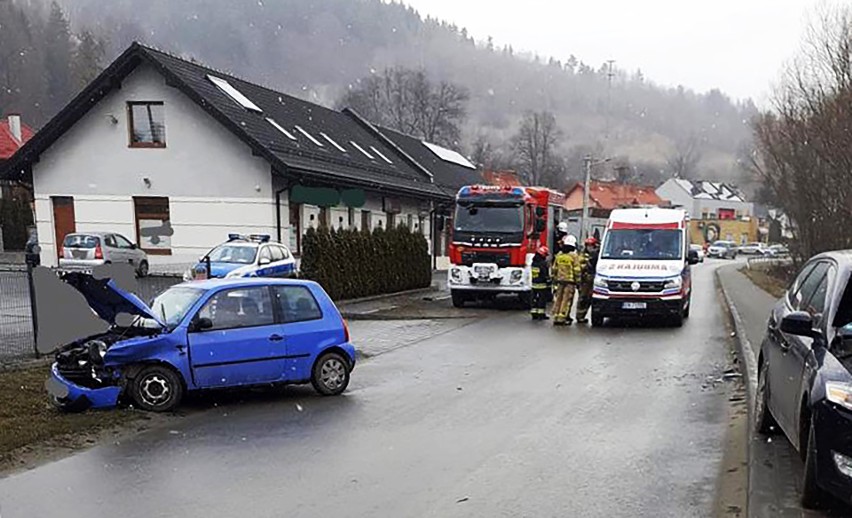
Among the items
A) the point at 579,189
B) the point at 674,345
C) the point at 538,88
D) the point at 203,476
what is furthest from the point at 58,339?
the point at 538,88

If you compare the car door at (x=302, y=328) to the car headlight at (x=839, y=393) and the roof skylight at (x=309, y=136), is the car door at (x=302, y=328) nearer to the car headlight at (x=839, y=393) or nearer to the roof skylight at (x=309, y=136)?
the car headlight at (x=839, y=393)

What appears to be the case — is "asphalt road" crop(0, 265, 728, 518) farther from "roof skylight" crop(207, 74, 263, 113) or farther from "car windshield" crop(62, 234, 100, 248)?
"roof skylight" crop(207, 74, 263, 113)

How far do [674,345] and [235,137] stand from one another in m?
16.2

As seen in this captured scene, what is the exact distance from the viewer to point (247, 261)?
64.9ft

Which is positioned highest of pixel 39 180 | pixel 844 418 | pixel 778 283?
pixel 39 180

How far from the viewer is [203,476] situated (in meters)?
6.58

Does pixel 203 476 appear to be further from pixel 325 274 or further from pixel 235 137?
pixel 235 137

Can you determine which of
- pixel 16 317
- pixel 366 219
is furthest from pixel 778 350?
pixel 366 219

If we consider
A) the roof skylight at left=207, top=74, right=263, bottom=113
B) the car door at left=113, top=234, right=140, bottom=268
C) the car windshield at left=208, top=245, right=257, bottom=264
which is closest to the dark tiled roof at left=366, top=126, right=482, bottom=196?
the roof skylight at left=207, top=74, right=263, bottom=113

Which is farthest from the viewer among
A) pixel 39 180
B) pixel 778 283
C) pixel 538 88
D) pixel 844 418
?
pixel 538 88

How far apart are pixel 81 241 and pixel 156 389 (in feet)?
56.0

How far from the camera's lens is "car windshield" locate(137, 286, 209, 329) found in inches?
360

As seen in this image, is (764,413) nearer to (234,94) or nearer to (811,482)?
(811,482)

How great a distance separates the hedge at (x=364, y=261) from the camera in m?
21.3
